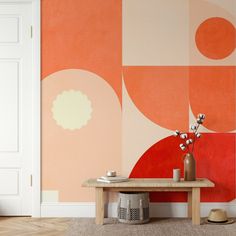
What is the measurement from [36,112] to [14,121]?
0.26 metres

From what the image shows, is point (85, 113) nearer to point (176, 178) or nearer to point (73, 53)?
point (73, 53)

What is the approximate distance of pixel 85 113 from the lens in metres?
4.40

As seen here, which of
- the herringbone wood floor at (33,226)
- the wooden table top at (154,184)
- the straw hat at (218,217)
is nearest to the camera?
the herringbone wood floor at (33,226)

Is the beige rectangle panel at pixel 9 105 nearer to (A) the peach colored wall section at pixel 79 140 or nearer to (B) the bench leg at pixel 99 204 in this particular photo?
(A) the peach colored wall section at pixel 79 140

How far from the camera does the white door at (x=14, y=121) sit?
4422 mm

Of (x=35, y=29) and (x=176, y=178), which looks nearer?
(x=176, y=178)

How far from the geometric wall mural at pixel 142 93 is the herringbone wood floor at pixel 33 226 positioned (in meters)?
0.29

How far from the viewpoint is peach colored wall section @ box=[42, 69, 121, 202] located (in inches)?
173

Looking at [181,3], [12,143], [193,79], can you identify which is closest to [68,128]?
[12,143]

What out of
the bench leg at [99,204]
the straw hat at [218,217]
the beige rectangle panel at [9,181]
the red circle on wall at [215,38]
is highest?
the red circle on wall at [215,38]

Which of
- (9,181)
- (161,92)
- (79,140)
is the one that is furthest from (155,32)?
(9,181)

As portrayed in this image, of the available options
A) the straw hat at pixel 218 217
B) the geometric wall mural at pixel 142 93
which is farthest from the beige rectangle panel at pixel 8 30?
the straw hat at pixel 218 217

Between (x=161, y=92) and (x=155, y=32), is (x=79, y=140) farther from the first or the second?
(x=155, y=32)

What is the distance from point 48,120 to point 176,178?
141 cm
